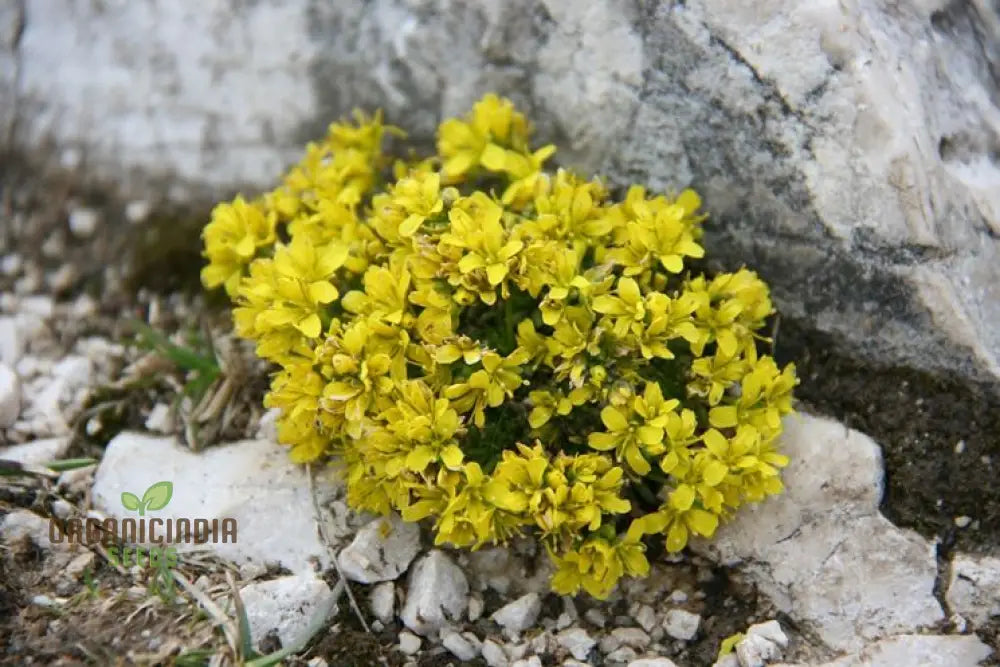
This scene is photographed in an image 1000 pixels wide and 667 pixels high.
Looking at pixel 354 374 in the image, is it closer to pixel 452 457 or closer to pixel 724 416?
pixel 452 457

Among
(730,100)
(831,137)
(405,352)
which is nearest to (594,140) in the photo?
(730,100)

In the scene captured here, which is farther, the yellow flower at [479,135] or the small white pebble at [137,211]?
the small white pebble at [137,211]

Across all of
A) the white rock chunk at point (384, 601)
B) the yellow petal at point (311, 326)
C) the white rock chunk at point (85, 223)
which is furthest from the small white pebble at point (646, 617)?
the white rock chunk at point (85, 223)

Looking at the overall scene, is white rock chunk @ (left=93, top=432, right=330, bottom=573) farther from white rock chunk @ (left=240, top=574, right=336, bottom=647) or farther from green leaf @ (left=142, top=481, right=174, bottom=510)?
white rock chunk @ (left=240, top=574, right=336, bottom=647)

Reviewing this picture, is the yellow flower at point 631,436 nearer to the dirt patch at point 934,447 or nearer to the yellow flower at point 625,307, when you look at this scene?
the yellow flower at point 625,307

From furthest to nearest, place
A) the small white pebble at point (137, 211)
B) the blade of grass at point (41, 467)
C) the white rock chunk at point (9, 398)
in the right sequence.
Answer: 1. the small white pebble at point (137, 211)
2. the white rock chunk at point (9, 398)
3. the blade of grass at point (41, 467)
